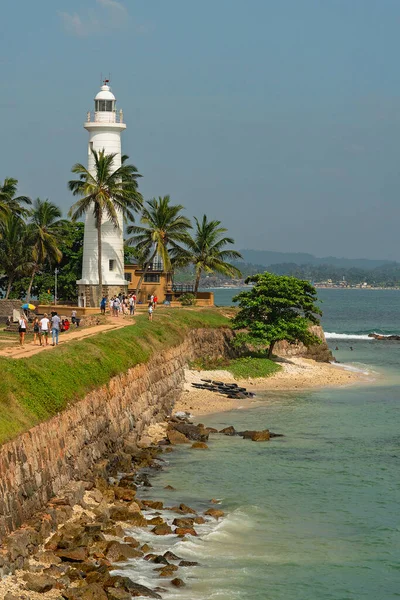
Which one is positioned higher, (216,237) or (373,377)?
(216,237)

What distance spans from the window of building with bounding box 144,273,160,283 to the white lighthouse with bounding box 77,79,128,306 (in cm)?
1015

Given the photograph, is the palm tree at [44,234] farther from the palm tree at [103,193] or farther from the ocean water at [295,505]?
the ocean water at [295,505]

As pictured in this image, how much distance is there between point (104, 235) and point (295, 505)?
126ft

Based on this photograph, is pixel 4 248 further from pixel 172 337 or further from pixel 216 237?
pixel 172 337

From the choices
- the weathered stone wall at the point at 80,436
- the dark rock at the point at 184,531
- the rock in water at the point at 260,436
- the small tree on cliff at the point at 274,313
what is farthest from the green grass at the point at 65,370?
the small tree on cliff at the point at 274,313

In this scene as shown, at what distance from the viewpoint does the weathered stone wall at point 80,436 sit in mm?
22438

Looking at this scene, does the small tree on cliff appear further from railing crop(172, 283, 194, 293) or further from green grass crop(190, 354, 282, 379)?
railing crop(172, 283, 194, 293)

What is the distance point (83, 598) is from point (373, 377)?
4232 centimetres

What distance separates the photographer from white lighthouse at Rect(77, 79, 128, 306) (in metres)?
62.9

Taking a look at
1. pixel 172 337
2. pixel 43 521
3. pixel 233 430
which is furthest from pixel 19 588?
pixel 172 337

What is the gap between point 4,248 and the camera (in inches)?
2894

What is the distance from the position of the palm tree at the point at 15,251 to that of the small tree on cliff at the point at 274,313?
2048cm

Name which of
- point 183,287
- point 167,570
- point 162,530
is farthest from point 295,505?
point 183,287

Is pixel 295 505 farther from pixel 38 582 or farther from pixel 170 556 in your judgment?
pixel 38 582
